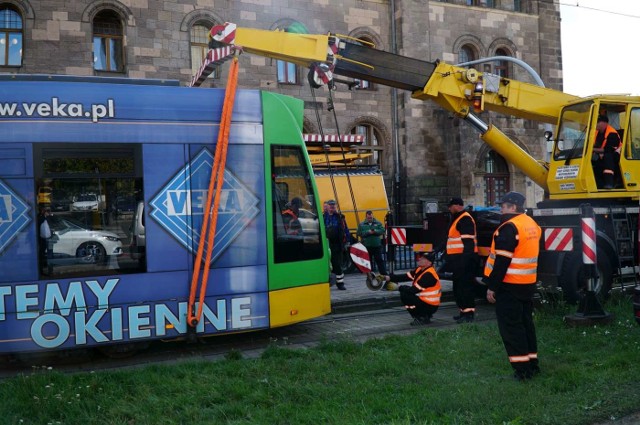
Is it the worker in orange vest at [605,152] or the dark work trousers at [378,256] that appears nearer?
the worker in orange vest at [605,152]

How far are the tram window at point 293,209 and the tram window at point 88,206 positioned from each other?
5.28 feet

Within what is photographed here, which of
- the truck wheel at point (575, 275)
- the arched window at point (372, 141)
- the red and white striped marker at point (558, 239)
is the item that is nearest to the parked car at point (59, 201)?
the red and white striped marker at point (558, 239)

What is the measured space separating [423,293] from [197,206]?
3.46 m

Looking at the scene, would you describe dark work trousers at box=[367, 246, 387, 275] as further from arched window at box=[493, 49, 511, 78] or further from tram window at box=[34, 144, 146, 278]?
arched window at box=[493, 49, 511, 78]

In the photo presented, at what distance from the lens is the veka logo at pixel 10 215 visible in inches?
265

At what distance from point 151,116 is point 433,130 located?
18.6 metres

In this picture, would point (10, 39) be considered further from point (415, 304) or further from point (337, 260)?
point (415, 304)

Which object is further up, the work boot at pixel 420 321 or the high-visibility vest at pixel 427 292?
the high-visibility vest at pixel 427 292

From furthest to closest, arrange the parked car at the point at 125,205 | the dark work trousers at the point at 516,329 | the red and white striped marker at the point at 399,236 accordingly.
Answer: the red and white striped marker at the point at 399,236 → the parked car at the point at 125,205 → the dark work trousers at the point at 516,329

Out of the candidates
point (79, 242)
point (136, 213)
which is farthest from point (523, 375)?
point (79, 242)

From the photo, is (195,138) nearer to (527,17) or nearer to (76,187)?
(76,187)

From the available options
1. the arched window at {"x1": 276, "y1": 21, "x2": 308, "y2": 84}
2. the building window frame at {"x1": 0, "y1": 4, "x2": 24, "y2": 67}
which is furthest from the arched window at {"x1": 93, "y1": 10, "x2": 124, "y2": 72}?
the arched window at {"x1": 276, "y1": 21, "x2": 308, "y2": 84}

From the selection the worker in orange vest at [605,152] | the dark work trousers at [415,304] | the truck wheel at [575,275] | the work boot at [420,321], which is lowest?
Result: the work boot at [420,321]

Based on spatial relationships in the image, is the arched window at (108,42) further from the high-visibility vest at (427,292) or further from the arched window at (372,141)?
the high-visibility vest at (427,292)
